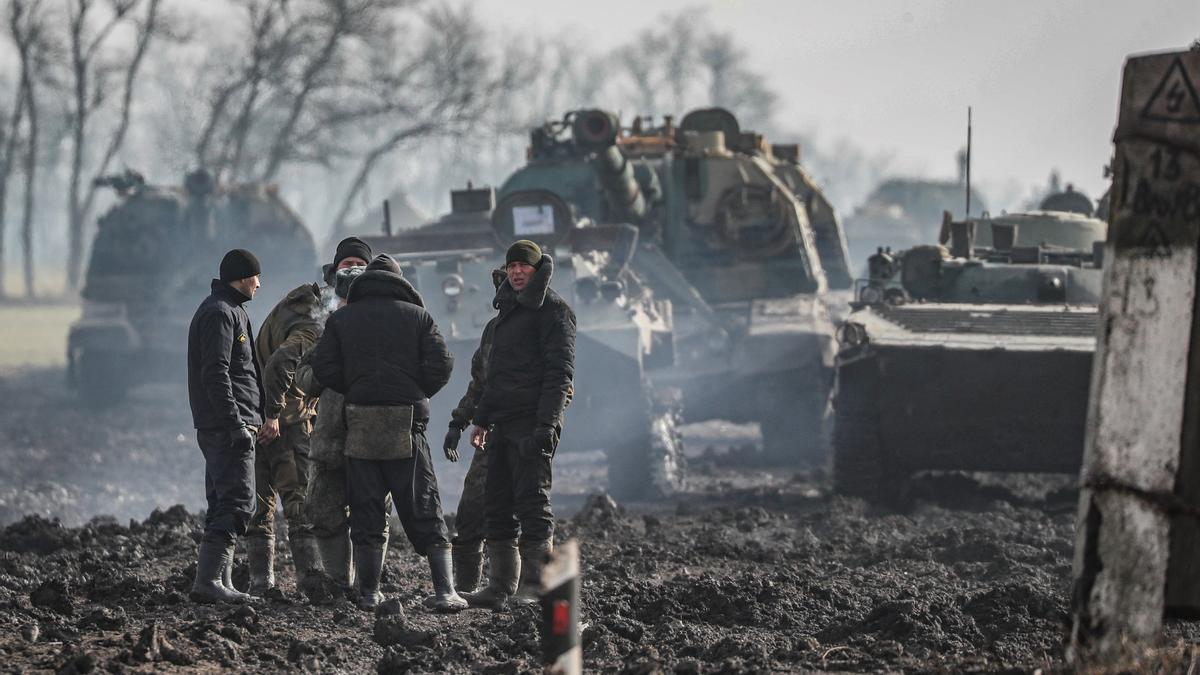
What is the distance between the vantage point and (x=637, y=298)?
14383 mm

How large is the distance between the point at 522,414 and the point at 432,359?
0.44 metres

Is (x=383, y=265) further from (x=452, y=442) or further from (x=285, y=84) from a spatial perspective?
(x=285, y=84)

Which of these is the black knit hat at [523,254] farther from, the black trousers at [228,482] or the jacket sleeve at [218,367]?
the black trousers at [228,482]

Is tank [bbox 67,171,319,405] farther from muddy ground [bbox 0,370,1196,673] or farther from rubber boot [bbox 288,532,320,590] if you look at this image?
rubber boot [bbox 288,532,320,590]

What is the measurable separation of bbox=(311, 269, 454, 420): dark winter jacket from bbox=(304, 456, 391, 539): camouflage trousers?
39 centimetres

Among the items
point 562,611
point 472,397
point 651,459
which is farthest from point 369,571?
point 651,459

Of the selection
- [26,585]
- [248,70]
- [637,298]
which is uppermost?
[248,70]

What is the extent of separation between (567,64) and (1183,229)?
53694 mm

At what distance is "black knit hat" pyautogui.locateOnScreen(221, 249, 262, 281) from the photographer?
782 cm

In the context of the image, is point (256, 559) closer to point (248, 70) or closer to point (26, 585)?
point (26, 585)

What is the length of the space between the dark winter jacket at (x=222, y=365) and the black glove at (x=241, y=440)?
0.10ft

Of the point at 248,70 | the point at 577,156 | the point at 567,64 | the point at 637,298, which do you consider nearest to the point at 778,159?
the point at 577,156

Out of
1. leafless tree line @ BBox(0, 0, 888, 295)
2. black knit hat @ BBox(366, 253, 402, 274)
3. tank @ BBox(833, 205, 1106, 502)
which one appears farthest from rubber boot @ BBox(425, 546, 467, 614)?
leafless tree line @ BBox(0, 0, 888, 295)

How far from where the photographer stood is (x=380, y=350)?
7.53 meters
